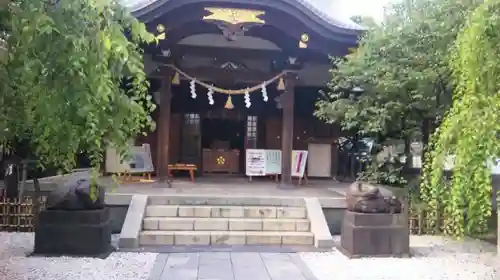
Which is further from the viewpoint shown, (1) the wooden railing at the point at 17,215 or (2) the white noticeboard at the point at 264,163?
(2) the white noticeboard at the point at 264,163

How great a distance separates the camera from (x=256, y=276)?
6.24 m

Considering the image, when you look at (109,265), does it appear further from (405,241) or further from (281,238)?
(405,241)

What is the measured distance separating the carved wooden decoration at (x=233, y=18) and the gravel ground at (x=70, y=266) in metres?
5.84

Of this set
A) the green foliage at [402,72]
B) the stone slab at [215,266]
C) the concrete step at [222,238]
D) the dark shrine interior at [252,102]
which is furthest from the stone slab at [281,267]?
the dark shrine interior at [252,102]

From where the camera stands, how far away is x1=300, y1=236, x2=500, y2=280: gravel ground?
646cm

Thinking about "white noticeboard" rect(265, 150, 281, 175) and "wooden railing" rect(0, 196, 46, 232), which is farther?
"white noticeboard" rect(265, 150, 281, 175)

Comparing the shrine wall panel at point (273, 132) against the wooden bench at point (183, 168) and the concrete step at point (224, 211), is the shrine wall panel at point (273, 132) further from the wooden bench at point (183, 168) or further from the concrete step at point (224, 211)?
the concrete step at point (224, 211)

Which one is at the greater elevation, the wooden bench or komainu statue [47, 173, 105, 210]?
the wooden bench

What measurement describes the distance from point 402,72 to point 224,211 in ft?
14.0

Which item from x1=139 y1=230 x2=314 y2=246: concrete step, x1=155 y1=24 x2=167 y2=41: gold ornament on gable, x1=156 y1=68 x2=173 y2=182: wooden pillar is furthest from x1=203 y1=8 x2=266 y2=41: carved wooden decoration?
x1=139 y1=230 x2=314 y2=246: concrete step

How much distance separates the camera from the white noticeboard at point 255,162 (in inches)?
514

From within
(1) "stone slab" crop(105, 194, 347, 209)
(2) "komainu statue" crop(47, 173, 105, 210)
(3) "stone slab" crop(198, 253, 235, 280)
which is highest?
(2) "komainu statue" crop(47, 173, 105, 210)

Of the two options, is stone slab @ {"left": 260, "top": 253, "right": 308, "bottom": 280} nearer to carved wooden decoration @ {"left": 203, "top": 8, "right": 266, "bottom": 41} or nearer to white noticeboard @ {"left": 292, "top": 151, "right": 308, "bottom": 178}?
white noticeboard @ {"left": 292, "top": 151, "right": 308, "bottom": 178}

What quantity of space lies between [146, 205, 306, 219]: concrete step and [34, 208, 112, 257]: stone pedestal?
5.15 ft
